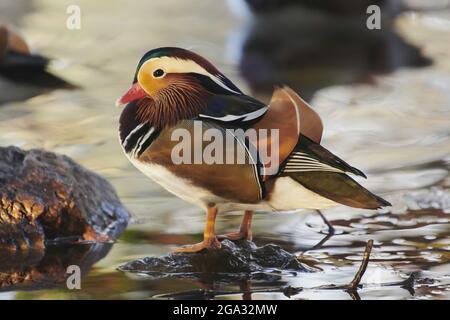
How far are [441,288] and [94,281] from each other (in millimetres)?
773

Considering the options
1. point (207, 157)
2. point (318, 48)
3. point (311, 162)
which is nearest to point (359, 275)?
point (311, 162)

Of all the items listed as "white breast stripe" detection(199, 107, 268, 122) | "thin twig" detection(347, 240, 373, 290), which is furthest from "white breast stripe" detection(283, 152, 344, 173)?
"thin twig" detection(347, 240, 373, 290)

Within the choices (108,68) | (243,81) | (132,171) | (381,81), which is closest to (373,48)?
(381,81)

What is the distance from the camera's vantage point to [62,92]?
4.94 m

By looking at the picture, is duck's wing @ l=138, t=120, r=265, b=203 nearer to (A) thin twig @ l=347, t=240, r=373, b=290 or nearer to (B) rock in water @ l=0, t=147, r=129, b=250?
(A) thin twig @ l=347, t=240, r=373, b=290

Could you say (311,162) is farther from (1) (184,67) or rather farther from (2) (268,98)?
(2) (268,98)

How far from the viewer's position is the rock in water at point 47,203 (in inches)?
113

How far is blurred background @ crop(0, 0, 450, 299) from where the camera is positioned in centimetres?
266

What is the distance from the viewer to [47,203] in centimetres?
292

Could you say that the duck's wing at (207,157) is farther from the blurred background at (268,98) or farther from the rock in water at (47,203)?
the rock in water at (47,203)

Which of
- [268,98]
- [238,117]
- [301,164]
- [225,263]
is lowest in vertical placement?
[268,98]

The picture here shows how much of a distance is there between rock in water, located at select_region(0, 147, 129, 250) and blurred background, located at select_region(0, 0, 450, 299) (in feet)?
0.24

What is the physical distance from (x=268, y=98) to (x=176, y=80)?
2.80 m

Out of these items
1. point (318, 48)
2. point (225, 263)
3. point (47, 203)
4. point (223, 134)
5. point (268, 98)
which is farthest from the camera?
point (318, 48)
